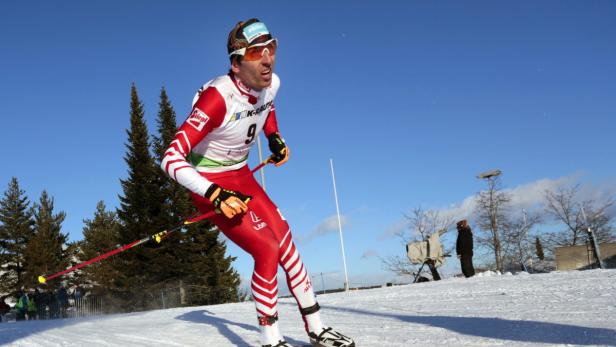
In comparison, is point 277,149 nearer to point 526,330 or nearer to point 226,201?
point 226,201

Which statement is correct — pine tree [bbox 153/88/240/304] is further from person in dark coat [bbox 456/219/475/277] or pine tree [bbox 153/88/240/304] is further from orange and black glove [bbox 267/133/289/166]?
orange and black glove [bbox 267/133/289/166]

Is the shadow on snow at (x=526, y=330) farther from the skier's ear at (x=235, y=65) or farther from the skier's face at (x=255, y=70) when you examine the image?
the skier's ear at (x=235, y=65)

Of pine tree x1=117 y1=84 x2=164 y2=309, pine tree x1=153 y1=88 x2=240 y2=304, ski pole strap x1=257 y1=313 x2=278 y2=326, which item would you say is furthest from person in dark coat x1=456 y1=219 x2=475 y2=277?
pine tree x1=117 y1=84 x2=164 y2=309

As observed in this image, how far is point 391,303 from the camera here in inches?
280

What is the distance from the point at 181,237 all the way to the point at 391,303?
3162 cm

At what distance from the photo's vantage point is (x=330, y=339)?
3758 millimetres

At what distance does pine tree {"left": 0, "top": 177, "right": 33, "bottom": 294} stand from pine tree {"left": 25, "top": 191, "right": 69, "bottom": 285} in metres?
0.94

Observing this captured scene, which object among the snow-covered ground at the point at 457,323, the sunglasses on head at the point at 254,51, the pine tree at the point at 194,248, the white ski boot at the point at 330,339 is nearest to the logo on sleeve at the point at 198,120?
the sunglasses on head at the point at 254,51

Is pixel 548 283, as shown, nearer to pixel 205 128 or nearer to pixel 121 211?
pixel 205 128

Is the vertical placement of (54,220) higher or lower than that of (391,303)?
higher

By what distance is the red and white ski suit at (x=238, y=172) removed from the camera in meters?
3.69

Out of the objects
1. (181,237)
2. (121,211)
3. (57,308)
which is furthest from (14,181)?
(57,308)

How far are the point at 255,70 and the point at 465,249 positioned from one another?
11.1 meters

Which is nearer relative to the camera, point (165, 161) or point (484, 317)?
point (165, 161)
